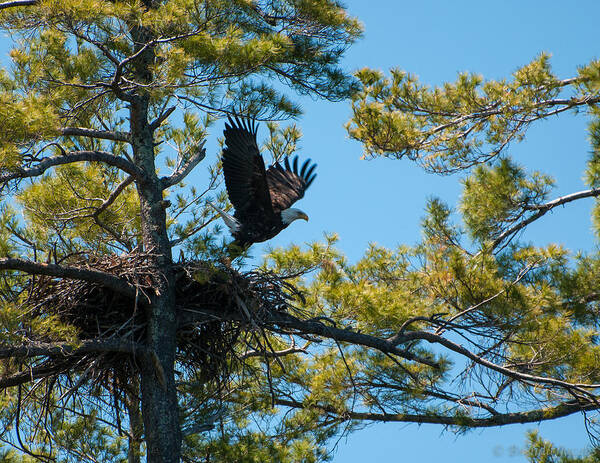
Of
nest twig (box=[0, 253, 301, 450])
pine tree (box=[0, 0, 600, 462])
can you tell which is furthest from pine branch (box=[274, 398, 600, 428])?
nest twig (box=[0, 253, 301, 450])

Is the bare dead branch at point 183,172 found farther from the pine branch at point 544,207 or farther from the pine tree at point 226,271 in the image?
the pine branch at point 544,207

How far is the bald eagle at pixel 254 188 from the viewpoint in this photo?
20.6 feet

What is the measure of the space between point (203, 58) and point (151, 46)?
0.32 metres

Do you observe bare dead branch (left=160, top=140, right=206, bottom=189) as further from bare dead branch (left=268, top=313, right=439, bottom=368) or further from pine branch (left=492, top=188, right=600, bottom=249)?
pine branch (left=492, top=188, right=600, bottom=249)

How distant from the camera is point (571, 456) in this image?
7078 millimetres

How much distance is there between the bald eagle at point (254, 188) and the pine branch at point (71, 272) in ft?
3.69

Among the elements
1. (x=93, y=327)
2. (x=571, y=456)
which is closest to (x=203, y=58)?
(x=93, y=327)

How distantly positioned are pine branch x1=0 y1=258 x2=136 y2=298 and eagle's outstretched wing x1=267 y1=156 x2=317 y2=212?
210 centimetres

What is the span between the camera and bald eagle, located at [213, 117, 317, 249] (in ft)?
20.6

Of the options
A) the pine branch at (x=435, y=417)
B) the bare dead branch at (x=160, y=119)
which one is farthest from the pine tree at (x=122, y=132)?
the pine branch at (x=435, y=417)

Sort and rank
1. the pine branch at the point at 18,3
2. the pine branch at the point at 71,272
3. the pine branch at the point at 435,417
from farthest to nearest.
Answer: the pine branch at the point at 435,417 → the pine branch at the point at 18,3 → the pine branch at the point at 71,272

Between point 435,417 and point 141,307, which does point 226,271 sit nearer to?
Result: point 141,307

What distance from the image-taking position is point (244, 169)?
6371 millimetres

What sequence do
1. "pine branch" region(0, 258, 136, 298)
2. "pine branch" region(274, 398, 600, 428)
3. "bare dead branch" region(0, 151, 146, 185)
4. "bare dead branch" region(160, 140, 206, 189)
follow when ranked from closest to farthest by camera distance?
"bare dead branch" region(0, 151, 146, 185) → "pine branch" region(0, 258, 136, 298) → "bare dead branch" region(160, 140, 206, 189) → "pine branch" region(274, 398, 600, 428)
